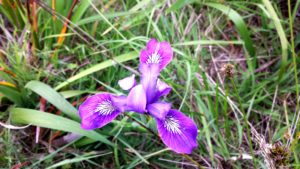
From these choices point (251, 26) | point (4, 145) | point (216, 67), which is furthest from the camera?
point (251, 26)

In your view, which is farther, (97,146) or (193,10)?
(193,10)

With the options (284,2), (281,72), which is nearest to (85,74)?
(281,72)

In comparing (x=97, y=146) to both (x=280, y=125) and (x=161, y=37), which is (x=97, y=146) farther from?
(x=280, y=125)

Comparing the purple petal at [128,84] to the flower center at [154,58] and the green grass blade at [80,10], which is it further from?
the green grass blade at [80,10]

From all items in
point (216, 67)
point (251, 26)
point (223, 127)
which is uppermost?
point (251, 26)

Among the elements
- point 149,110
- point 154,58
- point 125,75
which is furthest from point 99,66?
point 149,110

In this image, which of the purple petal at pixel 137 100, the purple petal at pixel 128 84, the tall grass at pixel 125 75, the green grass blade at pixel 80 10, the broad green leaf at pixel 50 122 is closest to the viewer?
the purple petal at pixel 137 100

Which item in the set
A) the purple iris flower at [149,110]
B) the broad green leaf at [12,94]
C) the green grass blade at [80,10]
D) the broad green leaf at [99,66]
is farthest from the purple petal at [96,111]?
the green grass blade at [80,10]

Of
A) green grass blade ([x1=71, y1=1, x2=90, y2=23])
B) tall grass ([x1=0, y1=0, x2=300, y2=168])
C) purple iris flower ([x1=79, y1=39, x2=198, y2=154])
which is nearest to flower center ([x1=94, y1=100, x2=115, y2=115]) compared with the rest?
purple iris flower ([x1=79, y1=39, x2=198, y2=154])
